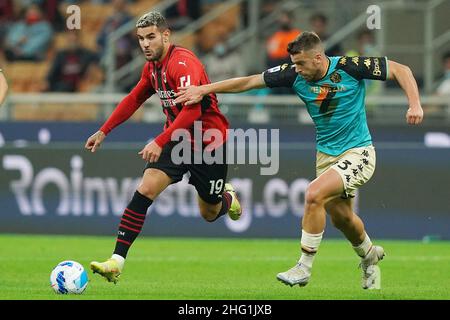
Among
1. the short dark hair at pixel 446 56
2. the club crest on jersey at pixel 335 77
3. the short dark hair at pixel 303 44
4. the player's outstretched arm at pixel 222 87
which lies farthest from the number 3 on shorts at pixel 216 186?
the short dark hair at pixel 446 56

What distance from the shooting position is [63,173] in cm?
1683

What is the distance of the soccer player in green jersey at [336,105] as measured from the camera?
10000mm

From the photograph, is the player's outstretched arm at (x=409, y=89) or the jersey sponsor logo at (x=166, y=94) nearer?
the player's outstretched arm at (x=409, y=89)

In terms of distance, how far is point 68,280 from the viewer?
A: 9.76 metres

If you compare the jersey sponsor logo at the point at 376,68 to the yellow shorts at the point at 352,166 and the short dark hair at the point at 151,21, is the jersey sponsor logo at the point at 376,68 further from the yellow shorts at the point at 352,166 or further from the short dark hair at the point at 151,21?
the short dark hair at the point at 151,21

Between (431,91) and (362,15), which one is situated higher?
(362,15)

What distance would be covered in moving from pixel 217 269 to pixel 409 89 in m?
3.62

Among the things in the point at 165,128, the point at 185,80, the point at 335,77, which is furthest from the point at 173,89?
the point at 335,77

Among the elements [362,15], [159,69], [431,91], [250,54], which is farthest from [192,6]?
[159,69]

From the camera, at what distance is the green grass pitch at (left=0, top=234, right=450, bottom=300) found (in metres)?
10.1

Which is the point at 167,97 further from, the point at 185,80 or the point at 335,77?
the point at 335,77

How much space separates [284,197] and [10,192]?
4031 mm

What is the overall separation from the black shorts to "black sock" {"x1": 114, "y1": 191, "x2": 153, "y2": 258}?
43 centimetres
